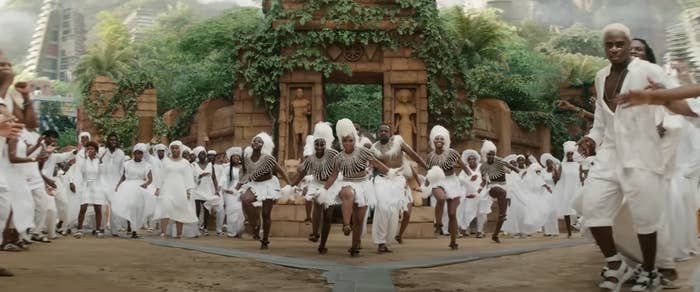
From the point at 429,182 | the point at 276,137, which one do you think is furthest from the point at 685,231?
the point at 276,137

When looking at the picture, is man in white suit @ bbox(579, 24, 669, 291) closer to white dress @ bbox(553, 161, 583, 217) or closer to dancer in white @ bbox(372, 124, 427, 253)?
dancer in white @ bbox(372, 124, 427, 253)

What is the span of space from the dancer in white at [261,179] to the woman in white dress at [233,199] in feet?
11.4

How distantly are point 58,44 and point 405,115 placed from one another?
120147mm

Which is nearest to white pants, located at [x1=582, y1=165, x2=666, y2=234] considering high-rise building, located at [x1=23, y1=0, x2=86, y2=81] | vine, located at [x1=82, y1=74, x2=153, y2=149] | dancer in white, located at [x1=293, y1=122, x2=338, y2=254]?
dancer in white, located at [x1=293, y1=122, x2=338, y2=254]

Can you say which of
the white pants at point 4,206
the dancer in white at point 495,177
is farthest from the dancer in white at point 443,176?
the white pants at point 4,206

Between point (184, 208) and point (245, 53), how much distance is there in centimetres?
750

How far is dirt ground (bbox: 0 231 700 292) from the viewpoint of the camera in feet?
23.5

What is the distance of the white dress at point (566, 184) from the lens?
18.8 metres

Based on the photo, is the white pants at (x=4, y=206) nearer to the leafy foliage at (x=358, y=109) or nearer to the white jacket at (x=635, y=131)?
the white jacket at (x=635, y=131)

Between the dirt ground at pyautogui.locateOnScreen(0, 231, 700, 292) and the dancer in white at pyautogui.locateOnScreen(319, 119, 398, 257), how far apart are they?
0.62 meters

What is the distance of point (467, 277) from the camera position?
8.23 m

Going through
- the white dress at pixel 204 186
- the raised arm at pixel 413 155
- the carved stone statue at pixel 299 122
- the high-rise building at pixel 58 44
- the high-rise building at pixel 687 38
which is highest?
the high-rise building at pixel 58 44

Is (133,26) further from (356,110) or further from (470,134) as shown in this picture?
(470,134)

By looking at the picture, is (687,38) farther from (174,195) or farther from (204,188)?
(174,195)
